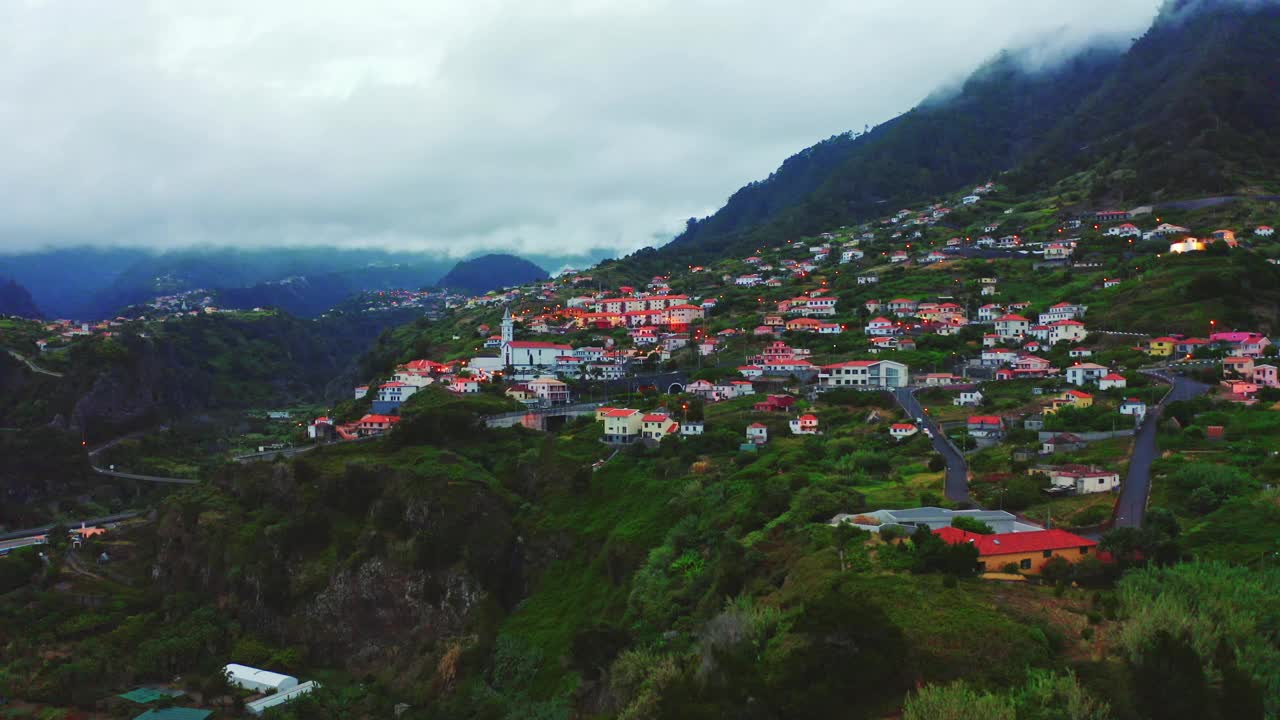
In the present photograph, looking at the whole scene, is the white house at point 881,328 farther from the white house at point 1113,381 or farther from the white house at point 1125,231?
the white house at point 1125,231

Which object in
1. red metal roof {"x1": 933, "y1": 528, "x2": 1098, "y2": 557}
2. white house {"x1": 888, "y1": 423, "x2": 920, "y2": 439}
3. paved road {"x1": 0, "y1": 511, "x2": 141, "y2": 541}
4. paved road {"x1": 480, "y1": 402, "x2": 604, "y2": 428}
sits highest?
red metal roof {"x1": 933, "y1": 528, "x2": 1098, "y2": 557}

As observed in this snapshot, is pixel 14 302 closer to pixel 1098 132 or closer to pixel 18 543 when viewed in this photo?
pixel 18 543

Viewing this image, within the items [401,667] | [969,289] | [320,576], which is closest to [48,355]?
[320,576]

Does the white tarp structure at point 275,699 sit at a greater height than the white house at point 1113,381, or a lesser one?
lesser

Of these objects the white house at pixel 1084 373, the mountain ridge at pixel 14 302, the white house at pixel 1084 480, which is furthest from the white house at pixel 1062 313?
the mountain ridge at pixel 14 302

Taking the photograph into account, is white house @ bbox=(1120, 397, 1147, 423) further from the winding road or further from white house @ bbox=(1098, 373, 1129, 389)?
white house @ bbox=(1098, 373, 1129, 389)

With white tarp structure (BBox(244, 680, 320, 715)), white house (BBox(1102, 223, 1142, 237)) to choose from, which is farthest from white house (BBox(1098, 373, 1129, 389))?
white house (BBox(1102, 223, 1142, 237))

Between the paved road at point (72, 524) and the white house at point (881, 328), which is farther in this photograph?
the white house at point (881, 328)
